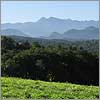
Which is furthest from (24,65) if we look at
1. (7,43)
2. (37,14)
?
(37,14)

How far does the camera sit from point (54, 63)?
1767cm

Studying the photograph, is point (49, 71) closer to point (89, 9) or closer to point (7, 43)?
point (7, 43)

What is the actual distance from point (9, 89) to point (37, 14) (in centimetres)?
116

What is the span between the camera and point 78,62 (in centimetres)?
1859

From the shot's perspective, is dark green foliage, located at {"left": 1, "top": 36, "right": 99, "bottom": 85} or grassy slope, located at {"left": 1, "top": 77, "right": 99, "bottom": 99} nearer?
grassy slope, located at {"left": 1, "top": 77, "right": 99, "bottom": 99}

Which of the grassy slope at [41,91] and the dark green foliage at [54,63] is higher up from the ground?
the grassy slope at [41,91]

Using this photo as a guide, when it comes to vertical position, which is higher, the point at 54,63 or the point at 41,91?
the point at 41,91

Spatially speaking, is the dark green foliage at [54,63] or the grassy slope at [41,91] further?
the dark green foliage at [54,63]

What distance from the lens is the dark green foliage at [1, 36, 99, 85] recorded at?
16.8 m

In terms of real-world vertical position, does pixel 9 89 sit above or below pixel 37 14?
below

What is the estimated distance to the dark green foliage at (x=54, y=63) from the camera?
16.8m

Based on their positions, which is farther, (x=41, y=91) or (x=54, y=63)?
(x=54, y=63)

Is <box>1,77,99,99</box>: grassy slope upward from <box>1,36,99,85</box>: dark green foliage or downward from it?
upward

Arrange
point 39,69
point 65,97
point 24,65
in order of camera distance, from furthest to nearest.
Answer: point 24,65 < point 39,69 < point 65,97
